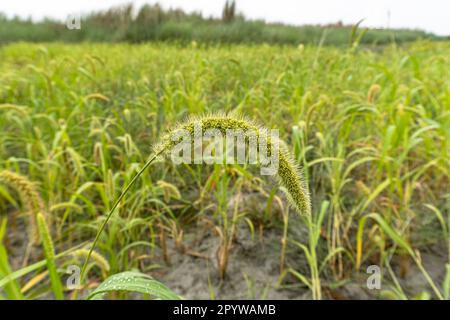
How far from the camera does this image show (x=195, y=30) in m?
7.04

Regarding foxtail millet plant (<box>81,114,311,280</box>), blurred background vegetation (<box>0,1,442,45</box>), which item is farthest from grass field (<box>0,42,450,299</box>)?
blurred background vegetation (<box>0,1,442,45</box>)

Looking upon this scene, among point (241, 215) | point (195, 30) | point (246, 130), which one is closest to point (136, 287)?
point (246, 130)

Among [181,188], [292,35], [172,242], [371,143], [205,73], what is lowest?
[172,242]

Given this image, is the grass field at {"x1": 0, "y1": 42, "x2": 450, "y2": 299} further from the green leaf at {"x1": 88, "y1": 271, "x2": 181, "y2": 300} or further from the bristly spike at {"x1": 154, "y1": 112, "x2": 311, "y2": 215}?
the bristly spike at {"x1": 154, "y1": 112, "x2": 311, "y2": 215}

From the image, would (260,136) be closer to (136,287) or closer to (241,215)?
(136,287)

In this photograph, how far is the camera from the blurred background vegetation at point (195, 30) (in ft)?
22.6

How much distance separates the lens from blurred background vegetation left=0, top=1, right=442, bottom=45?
22.6 ft

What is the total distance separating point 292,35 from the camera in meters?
7.17

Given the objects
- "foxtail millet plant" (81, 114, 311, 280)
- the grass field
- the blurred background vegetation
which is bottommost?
the grass field

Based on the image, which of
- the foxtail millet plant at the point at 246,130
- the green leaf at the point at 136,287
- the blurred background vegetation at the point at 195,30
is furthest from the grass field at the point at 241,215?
the blurred background vegetation at the point at 195,30
